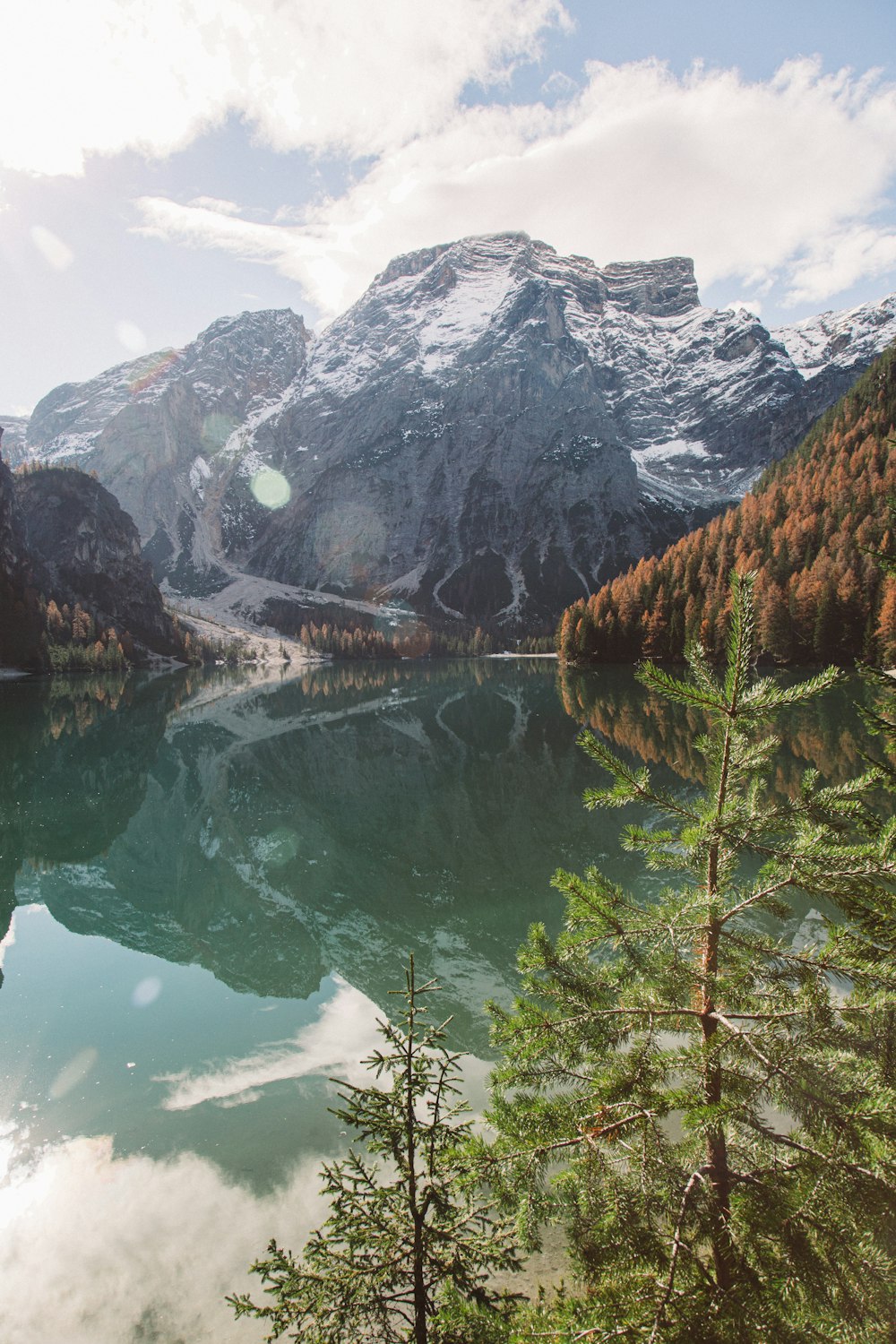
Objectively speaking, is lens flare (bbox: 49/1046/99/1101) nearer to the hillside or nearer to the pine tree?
the pine tree

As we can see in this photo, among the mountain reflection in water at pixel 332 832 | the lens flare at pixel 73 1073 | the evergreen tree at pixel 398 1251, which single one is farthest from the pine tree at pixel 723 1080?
the lens flare at pixel 73 1073

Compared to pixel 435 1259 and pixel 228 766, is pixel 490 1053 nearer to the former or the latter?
pixel 435 1259

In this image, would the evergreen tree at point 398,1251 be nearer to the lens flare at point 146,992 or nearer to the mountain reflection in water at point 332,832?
the mountain reflection in water at point 332,832

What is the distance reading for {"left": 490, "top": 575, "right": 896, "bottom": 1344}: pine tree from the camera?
9.72 ft

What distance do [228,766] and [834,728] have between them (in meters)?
40.9

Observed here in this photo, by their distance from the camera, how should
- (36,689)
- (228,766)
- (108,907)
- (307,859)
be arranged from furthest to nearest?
(36,689) < (228,766) < (307,859) < (108,907)

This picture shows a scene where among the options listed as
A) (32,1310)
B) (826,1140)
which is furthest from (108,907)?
(826,1140)

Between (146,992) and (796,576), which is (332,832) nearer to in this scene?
(146,992)

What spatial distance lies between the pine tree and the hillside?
218 feet

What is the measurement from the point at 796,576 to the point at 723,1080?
9672 centimetres

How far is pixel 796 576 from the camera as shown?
8656 centimetres

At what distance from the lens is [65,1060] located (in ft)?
39.1

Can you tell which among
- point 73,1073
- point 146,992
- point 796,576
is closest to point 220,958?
point 146,992

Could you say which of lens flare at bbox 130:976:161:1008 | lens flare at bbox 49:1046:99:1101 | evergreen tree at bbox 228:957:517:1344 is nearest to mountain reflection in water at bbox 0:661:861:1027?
lens flare at bbox 130:976:161:1008
